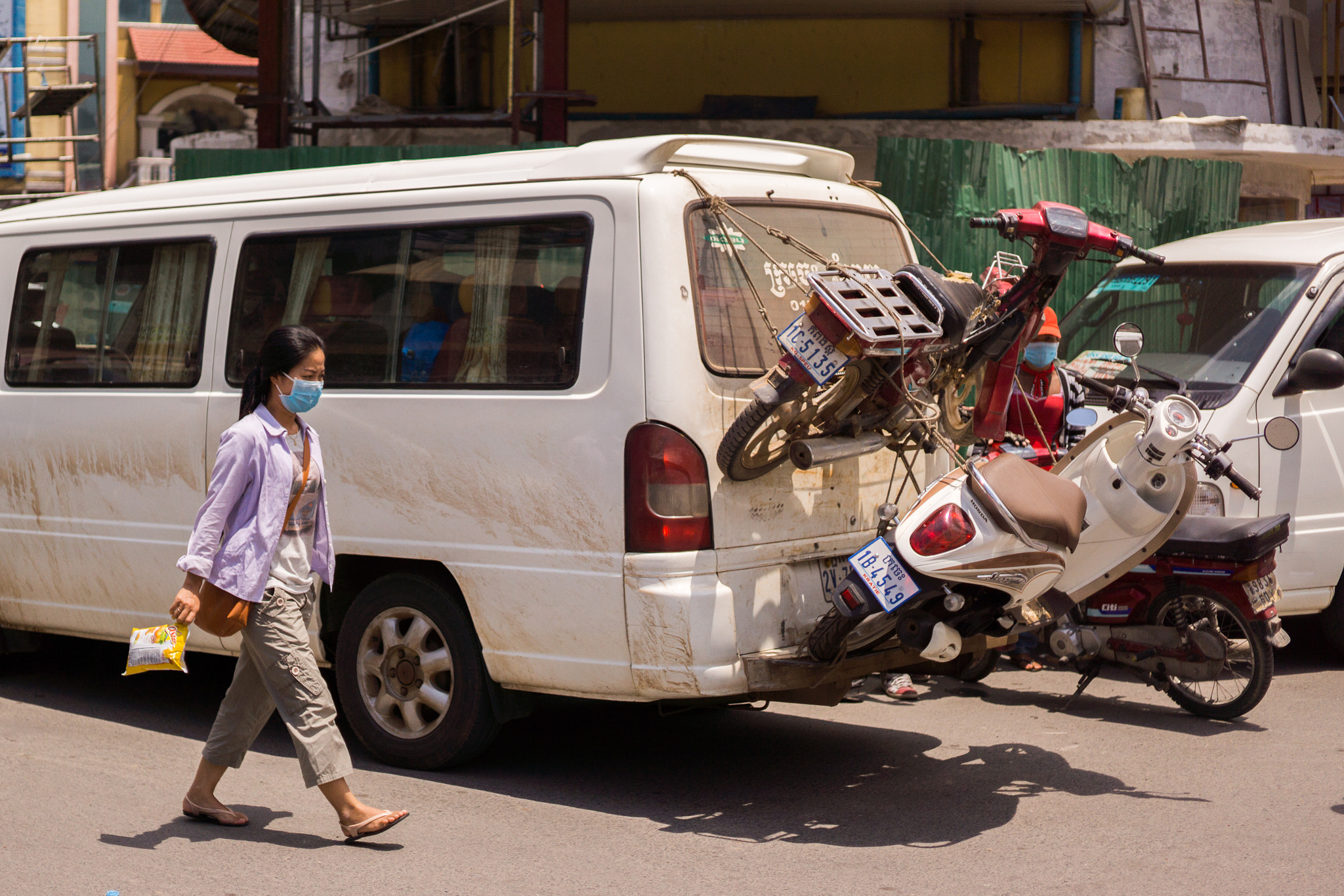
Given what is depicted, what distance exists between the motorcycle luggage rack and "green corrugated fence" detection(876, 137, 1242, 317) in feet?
16.3

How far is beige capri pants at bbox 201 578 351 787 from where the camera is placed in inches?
177

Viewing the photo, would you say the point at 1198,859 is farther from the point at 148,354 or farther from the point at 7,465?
the point at 7,465

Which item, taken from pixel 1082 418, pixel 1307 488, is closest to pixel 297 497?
pixel 1082 418

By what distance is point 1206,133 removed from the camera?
43.0ft

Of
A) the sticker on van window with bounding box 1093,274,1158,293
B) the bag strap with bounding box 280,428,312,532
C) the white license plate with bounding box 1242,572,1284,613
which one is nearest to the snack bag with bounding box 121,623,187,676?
the bag strap with bounding box 280,428,312,532

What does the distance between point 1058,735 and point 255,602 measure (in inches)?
132

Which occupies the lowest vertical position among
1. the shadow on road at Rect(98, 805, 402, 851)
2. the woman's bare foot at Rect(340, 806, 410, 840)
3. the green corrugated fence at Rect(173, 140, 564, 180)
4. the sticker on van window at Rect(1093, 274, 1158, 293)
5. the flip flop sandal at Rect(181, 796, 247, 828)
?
the shadow on road at Rect(98, 805, 402, 851)

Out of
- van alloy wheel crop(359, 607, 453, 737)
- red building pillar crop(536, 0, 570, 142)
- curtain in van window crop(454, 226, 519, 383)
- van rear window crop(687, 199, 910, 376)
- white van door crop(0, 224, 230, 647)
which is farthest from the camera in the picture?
red building pillar crop(536, 0, 570, 142)

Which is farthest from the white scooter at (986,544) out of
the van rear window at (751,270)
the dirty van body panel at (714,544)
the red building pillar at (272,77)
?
the red building pillar at (272,77)

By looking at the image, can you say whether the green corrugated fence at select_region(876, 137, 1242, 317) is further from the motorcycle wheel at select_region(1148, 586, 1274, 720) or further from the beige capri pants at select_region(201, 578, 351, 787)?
the beige capri pants at select_region(201, 578, 351, 787)

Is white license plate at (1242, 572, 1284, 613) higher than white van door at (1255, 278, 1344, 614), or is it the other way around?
white van door at (1255, 278, 1344, 614)

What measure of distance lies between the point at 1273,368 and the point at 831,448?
3.26 meters

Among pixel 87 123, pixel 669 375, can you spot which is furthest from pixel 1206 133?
pixel 87 123

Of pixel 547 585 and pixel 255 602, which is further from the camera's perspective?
pixel 547 585
